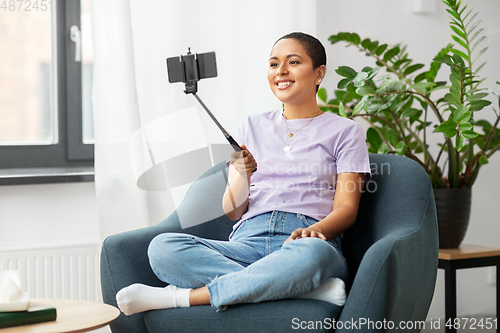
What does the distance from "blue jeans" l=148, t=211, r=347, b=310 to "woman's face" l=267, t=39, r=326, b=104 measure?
36 centimetres

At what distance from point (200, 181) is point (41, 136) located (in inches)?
32.3

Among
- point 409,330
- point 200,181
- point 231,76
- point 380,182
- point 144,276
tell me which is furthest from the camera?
point 231,76

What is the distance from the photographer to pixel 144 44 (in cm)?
186

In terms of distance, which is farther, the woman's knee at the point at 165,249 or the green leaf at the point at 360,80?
the green leaf at the point at 360,80

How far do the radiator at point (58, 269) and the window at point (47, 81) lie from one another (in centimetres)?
37

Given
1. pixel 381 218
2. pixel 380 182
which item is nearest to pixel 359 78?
pixel 380 182

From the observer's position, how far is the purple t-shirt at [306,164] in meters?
1.38

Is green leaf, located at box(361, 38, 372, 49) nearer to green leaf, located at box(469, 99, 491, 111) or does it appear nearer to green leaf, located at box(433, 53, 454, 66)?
green leaf, located at box(433, 53, 454, 66)

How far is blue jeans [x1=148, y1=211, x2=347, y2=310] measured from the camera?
109cm

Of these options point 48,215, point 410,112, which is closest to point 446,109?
point 410,112

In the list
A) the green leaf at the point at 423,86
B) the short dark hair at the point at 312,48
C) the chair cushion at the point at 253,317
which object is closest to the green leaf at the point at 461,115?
the green leaf at the point at 423,86

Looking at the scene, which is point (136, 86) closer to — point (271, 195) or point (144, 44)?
point (144, 44)

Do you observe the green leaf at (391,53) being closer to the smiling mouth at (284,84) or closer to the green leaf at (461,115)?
the green leaf at (461,115)

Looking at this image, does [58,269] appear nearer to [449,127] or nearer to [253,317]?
[253,317]
